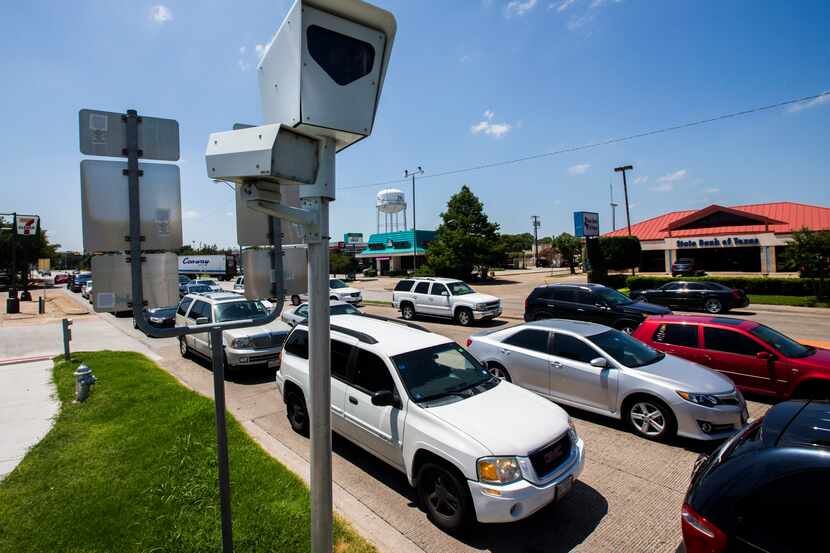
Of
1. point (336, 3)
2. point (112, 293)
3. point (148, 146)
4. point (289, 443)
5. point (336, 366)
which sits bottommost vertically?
point (289, 443)

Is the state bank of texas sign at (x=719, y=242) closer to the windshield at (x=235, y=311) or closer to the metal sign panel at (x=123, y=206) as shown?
the windshield at (x=235, y=311)

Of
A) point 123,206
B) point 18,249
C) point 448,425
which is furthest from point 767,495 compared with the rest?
point 18,249

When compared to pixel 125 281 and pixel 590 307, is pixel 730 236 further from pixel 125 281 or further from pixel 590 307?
pixel 125 281

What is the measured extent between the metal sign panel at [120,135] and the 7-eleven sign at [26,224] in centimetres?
3038

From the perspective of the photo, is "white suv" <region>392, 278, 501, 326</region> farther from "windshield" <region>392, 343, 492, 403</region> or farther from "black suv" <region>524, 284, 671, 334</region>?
"windshield" <region>392, 343, 492, 403</region>

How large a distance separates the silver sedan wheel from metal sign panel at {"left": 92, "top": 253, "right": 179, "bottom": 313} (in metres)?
6.11

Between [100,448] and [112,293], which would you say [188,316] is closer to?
[100,448]

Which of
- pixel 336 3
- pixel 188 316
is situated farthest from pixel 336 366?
pixel 188 316

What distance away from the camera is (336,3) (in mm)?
2213

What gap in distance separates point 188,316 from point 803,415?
12628 mm

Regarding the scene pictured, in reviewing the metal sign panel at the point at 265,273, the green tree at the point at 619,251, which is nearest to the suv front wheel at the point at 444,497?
the metal sign panel at the point at 265,273

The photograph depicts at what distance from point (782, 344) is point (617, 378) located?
3.58m

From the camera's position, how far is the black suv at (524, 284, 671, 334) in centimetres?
1277

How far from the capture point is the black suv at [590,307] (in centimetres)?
1277
